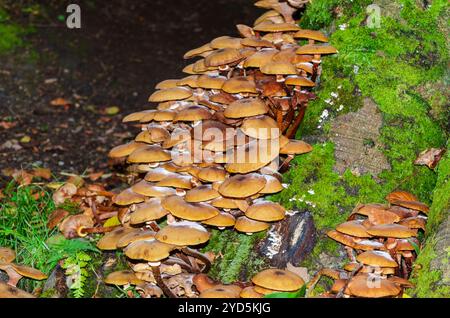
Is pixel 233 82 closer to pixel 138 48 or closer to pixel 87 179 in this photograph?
pixel 87 179

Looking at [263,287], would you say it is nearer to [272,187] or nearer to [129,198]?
[272,187]

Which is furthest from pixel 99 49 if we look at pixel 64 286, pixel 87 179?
pixel 64 286

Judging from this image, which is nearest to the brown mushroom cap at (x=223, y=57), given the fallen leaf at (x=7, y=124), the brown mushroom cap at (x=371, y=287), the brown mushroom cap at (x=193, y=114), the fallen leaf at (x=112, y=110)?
the brown mushroom cap at (x=193, y=114)

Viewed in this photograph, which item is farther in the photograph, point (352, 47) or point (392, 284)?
point (352, 47)

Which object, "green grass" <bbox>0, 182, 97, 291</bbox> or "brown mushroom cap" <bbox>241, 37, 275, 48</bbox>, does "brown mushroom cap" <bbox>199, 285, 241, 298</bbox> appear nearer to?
"green grass" <bbox>0, 182, 97, 291</bbox>

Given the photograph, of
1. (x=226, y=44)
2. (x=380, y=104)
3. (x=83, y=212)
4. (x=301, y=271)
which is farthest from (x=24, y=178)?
(x=380, y=104)

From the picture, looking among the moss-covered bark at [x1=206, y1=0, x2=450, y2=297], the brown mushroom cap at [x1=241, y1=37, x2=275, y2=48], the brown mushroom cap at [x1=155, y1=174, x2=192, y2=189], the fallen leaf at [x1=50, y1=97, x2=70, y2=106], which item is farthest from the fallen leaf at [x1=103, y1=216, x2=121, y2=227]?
the fallen leaf at [x1=50, y1=97, x2=70, y2=106]

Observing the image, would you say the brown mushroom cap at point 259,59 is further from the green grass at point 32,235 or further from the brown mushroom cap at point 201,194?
the green grass at point 32,235
